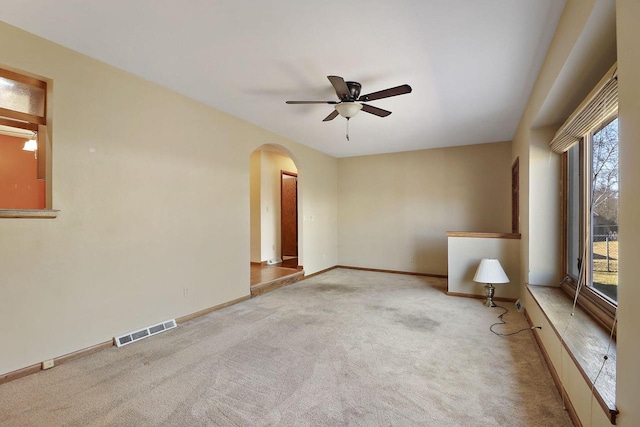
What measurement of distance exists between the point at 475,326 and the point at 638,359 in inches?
94.1

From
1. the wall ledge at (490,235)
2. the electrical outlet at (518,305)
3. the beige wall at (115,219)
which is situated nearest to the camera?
the beige wall at (115,219)

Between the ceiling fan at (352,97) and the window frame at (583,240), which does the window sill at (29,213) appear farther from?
the window frame at (583,240)

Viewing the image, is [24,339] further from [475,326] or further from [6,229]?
[475,326]

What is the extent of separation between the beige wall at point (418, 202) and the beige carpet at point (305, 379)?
2.56 m

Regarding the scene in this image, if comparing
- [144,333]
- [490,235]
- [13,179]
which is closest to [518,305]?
[490,235]

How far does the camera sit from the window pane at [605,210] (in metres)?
1.96

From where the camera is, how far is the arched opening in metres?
6.61

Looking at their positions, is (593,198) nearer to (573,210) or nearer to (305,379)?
(573,210)

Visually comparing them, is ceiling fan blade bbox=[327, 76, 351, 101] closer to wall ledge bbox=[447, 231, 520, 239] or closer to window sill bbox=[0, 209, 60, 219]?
window sill bbox=[0, 209, 60, 219]

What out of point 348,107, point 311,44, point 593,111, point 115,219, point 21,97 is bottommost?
point 115,219

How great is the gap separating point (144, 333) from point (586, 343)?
349 centimetres

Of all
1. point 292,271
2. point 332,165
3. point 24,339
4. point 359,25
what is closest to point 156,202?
point 24,339

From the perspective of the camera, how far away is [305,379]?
2.19 m

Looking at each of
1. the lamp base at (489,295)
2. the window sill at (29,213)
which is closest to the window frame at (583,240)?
the lamp base at (489,295)
